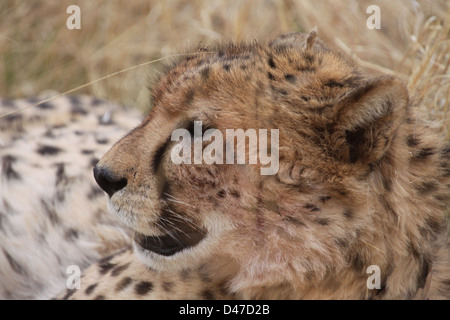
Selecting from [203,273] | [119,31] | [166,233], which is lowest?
[203,273]

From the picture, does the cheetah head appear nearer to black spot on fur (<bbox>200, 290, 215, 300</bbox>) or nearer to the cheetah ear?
the cheetah ear

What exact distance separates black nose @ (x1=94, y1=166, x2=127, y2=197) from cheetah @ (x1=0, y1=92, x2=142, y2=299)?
64cm

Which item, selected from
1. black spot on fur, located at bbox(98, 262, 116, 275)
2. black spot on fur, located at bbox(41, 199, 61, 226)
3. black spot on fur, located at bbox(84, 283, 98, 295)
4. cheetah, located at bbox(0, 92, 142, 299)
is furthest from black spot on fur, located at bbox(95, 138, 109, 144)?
black spot on fur, located at bbox(84, 283, 98, 295)

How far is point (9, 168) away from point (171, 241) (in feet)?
3.34

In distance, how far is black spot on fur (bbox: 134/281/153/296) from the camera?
1.71m

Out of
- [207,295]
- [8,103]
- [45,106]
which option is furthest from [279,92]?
[8,103]

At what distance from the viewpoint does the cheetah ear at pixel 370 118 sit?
1.30 metres

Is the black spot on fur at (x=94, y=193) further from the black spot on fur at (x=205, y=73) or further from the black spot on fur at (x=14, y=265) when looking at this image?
the black spot on fur at (x=205, y=73)

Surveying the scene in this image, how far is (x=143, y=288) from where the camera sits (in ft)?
5.64

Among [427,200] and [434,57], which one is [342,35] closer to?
[434,57]

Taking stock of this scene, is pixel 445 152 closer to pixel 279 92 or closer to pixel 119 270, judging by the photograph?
pixel 279 92

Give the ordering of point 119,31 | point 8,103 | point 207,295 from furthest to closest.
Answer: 1. point 119,31
2. point 8,103
3. point 207,295

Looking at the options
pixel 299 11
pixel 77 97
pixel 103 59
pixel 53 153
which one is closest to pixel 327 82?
pixel 53 153

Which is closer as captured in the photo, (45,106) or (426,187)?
(426,187)
